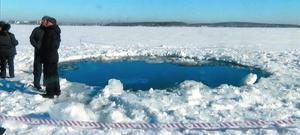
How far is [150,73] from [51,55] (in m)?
5.05

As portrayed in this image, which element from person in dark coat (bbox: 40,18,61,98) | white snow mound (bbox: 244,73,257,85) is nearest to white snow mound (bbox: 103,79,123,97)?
person in dark coat (bbox: 40,18,61,98)

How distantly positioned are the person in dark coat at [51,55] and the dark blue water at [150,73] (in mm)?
2273

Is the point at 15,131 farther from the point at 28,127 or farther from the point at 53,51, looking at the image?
the point at 53,51

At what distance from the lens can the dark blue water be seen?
11102mm

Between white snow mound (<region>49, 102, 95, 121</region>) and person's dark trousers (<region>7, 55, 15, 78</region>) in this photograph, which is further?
person's dark trousers (<region>7, 55, 15, 78</region>)

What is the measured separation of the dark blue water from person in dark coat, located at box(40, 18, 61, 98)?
2.27 m

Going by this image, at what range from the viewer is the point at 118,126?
6.31 metres

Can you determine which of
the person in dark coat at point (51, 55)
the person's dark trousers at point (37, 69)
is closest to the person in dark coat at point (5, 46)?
the person's dark trousers at point (37, 69)

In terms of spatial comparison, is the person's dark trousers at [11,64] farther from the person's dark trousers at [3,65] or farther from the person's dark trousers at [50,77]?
the person's dark trousers at [50,77]

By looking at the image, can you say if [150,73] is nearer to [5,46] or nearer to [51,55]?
[5,46]

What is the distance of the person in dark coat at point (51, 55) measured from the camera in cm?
816

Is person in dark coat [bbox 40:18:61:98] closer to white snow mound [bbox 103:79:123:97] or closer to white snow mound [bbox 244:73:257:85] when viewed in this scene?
white snow mound [bbox 103:79:123:97]

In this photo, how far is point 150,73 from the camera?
42.4 feet

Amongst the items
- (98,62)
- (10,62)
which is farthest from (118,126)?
(98,62)
